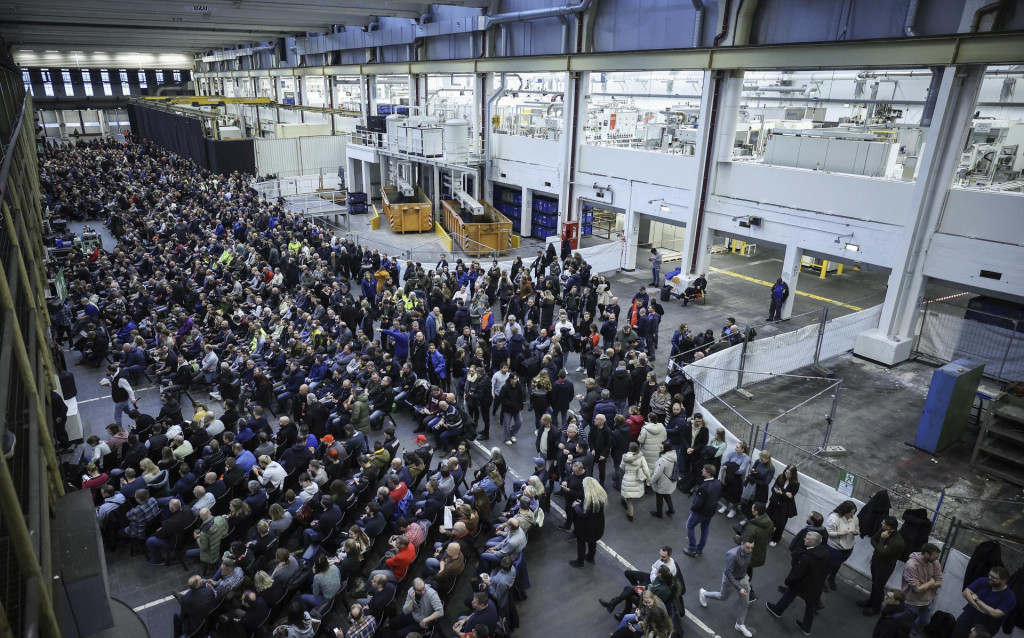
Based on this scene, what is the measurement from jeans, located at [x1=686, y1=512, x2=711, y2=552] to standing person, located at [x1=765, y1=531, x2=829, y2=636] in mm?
1258

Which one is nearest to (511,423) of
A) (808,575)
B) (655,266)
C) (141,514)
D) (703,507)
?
(703,507)

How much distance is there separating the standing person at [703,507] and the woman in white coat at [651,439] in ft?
3.80

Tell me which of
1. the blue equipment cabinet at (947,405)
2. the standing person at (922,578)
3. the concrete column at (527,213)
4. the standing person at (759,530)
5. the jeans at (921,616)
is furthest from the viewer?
the concrete column at (527,213)

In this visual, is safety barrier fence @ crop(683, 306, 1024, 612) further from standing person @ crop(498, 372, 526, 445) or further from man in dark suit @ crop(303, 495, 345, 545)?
man in dark suit @ crop(303, 495, 345, 545)

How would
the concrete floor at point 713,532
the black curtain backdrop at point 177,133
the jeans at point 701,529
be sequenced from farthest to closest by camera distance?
the black curtain backdrop at point 177,133 → the jeans at point 701,529 → the concrete floor at point 713,532

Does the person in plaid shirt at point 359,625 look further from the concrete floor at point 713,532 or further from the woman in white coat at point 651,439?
the woman in white coat at point 651,439

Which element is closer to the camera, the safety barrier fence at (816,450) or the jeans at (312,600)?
the jeans at (312,600)

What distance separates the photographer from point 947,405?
11.4 meters

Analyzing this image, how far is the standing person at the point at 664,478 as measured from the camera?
893 cm

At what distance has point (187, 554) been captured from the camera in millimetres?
8227

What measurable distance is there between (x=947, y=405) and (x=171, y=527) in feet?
41.7

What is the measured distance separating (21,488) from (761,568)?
8.38 metres

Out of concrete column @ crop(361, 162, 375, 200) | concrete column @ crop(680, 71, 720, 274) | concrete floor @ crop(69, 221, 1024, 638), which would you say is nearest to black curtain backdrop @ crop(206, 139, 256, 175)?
concrete column @ crop(361, 162, 375, 200)

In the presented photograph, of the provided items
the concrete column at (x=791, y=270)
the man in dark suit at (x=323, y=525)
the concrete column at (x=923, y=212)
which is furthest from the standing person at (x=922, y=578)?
the concrete column at (x=791, y=270)
